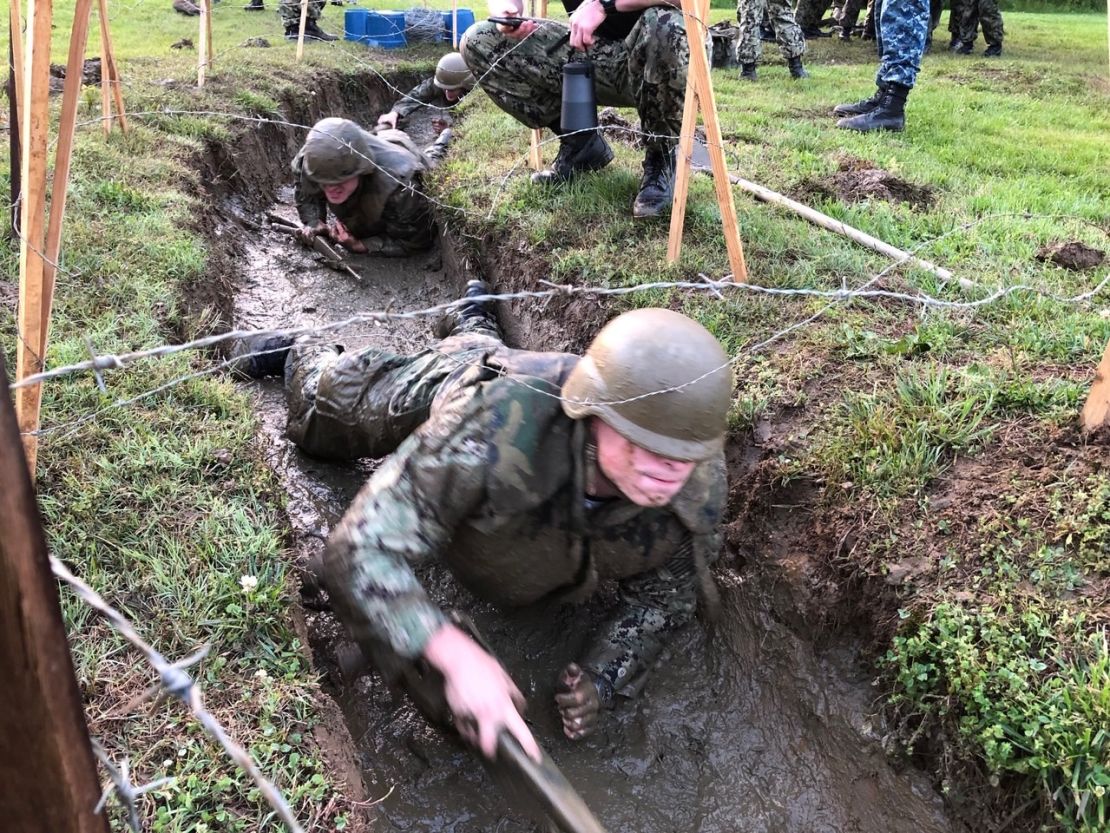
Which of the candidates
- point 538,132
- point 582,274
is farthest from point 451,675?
point 538,132

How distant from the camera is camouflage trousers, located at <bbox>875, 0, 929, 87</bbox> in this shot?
238 inches

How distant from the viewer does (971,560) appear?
2.46m

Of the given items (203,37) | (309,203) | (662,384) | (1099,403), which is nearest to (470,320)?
(309,203)

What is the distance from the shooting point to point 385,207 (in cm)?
587

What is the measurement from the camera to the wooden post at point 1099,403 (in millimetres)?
2565

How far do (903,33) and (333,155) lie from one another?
4.38m

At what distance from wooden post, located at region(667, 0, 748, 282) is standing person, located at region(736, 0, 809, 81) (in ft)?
21.0

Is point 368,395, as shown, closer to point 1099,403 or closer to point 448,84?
point 1099,403

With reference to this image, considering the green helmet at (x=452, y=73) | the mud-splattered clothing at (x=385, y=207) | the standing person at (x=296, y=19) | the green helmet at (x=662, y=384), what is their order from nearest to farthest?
the green helmet at (x=662, y=384)
the mud-splattered clothing at (x=385, y=207)
the green helmet at (x=452, y=73)
the standing person at (x=296, y=19)

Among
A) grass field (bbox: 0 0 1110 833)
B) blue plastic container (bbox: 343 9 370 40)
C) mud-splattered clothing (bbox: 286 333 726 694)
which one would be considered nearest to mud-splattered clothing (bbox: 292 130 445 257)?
grass field (bbox: 0 0 1110 833)

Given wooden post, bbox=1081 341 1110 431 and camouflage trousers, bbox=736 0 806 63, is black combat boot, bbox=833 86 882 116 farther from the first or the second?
wooden post, bbox=1081 341 1110 431

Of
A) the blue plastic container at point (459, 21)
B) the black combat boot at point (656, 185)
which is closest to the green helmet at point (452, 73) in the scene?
the black combat boot at point (656, 185)

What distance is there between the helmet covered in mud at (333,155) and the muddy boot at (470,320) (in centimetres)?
148

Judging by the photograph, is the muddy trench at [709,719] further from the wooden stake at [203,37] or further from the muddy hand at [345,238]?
the wooden stake at [203,37]
